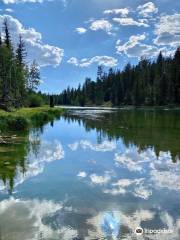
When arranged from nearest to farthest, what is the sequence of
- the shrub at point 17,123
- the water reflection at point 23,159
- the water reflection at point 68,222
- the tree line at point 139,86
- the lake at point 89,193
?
1. the water reflection at point 68,222
2. the lake at point 89,193
3. the water reflection at point 23,159
4. the shrub at point 17,123
5. the tree line at point 139,86

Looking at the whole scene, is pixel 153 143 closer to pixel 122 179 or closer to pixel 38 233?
pixel 122 179

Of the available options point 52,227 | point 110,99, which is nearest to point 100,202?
point 52,227

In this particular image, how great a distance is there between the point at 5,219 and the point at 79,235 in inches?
94.5

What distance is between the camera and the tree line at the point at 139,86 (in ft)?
382

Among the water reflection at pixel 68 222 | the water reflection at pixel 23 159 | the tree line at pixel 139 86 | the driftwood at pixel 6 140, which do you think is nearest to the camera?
the water reflection at pixel 68 222

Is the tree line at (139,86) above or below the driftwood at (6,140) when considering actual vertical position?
above

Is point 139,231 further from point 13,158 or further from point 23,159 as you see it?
point 13,158

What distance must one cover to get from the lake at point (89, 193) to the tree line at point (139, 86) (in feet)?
312

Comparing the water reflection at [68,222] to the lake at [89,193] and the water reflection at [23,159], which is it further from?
the water reflection at [23,159]

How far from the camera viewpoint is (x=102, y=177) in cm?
1530

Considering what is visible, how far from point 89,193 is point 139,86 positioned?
132 m

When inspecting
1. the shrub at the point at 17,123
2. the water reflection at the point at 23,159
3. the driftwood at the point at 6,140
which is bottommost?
the water reflection at the point at 23,159

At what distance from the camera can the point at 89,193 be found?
1270cm

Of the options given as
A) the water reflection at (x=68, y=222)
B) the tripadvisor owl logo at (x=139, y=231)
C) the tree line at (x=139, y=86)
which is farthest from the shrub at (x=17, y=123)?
the tree line at (x=139, y=86)
